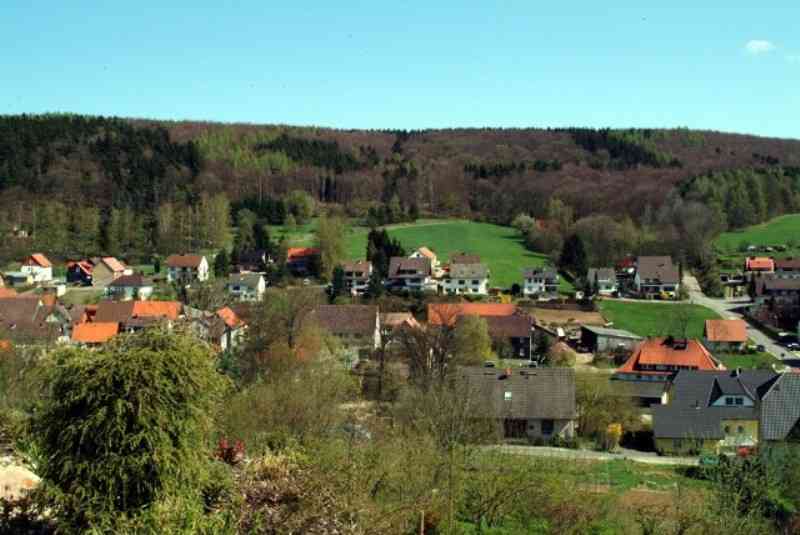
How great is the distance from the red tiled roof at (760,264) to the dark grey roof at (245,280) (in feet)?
111

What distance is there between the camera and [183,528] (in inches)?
263

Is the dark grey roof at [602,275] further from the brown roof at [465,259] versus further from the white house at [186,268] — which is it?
the white house at [186,268]

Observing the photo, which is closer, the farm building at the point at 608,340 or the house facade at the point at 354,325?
the house facade at the point at 354,325

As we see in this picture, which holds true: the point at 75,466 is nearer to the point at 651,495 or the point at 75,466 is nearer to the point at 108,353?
the point at 108,353

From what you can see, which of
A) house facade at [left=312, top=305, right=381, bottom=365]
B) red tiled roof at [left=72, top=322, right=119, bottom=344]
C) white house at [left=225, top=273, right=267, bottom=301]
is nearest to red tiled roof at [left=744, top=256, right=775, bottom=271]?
house facade at [left=312, top=305, right=381, bottom=365]

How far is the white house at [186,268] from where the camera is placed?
55625 mm

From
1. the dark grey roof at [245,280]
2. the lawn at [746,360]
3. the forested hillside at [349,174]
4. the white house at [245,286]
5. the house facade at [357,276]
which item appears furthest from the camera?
the forested hillside at [349,174]

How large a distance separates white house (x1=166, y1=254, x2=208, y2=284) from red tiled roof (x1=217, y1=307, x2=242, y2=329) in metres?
15.7

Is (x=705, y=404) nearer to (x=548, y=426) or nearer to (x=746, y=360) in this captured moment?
(x=548, y=426)

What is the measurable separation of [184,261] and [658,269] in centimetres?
3170

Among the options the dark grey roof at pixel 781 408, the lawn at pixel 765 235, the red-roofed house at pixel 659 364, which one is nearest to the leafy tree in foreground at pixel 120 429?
the dark grey roof at pixel 781 408

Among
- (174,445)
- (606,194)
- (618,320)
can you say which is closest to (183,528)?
(174,445)

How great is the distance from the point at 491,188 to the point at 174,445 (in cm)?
7804

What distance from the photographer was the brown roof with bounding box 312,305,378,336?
38.2 metres
